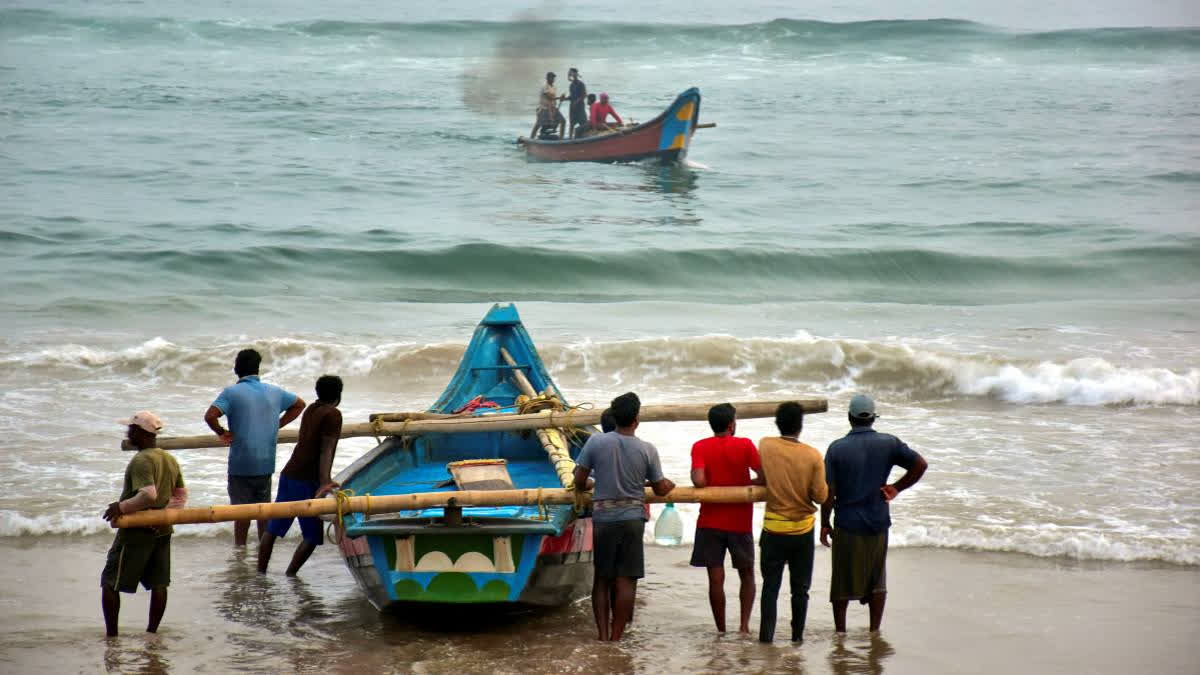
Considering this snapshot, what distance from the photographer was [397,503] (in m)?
5.53

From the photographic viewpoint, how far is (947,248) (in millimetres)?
21359

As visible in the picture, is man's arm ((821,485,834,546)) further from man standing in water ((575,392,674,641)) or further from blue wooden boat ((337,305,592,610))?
blue wooden boat ((337,305,592,610))

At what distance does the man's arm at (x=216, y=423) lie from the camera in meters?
6.59

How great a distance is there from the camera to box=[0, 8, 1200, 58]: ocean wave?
48.8 metres

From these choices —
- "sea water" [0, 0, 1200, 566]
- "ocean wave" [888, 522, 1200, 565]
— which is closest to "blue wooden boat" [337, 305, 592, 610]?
"sea water" [0, 0, 1200, 566]

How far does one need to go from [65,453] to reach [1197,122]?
31.9m

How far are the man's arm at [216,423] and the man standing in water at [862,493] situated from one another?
10.5ft

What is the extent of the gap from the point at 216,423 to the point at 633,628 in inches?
97.4

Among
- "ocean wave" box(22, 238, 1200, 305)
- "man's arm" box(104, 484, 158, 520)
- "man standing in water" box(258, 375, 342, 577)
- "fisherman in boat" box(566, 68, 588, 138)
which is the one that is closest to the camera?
"man's arm" box(104, 484, 158, 520)

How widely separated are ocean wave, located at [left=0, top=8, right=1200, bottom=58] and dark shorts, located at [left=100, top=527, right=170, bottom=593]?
1769 inches

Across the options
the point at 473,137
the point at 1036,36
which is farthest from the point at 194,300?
the point at 1036,36

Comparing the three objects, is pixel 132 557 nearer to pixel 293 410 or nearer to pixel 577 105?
pixel 293 410

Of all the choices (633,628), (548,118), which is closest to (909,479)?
(633,628)

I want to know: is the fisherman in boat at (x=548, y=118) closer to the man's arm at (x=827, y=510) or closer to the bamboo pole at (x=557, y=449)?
the bamboo pole at (x=557, y=449)
